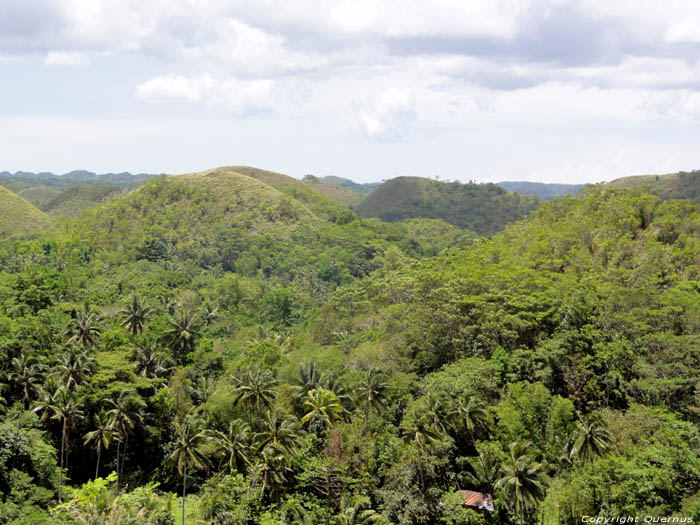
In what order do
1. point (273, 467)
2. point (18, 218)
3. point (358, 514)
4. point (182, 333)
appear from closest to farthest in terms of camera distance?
point (358, 514)
point (273, 467)
point (182, 333)
point (18, 218)

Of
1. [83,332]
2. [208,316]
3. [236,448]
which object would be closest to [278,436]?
[236,448]

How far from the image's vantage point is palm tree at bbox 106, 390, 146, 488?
45969 millimetres

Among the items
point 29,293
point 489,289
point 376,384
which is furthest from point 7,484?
point 489,289

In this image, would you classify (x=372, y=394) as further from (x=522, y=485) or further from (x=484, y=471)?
(x=522, y=485)

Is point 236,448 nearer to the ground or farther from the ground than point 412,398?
nearer to the ground

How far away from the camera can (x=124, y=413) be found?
152ft

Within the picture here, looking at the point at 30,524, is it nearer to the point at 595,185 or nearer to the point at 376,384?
the point at 376,384

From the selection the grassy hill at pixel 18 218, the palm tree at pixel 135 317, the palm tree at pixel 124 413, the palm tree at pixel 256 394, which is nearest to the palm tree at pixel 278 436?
the palm tree at pixel 256 394

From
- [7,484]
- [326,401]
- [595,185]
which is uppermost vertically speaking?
[595,185]

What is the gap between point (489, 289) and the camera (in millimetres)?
51656

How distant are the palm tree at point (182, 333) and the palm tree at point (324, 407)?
2480 cm

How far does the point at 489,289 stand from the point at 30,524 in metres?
39.5

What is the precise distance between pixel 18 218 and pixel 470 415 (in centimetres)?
17942

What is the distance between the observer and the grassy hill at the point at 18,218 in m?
171
